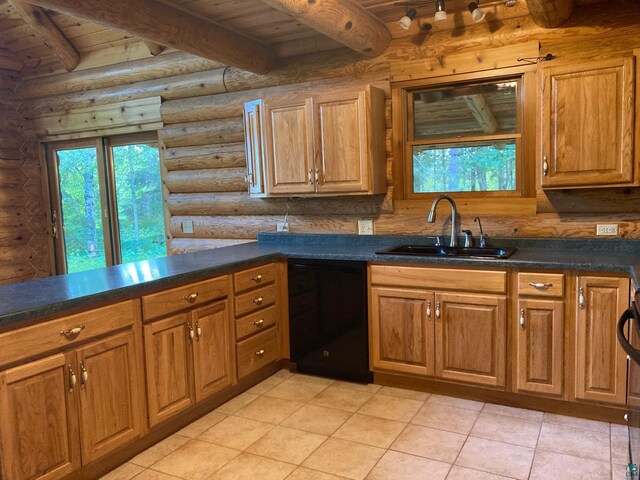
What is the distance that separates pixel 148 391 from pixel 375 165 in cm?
201

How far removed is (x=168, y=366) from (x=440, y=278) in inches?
63.1

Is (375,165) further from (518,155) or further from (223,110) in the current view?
(223,110)

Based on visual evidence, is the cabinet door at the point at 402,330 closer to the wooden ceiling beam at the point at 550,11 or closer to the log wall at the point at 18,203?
the wooden ceiling beam at the point at 550,11

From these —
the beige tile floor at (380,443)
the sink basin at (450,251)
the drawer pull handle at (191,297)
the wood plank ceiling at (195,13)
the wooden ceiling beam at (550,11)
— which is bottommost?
the beige tile floor at (380,443)

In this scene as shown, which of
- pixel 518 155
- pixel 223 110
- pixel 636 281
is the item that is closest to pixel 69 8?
pixel 223 110

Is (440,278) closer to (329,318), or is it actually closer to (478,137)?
(329,318)

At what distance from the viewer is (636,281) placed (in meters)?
2.21

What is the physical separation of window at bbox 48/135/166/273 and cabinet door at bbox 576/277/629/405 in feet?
12.0

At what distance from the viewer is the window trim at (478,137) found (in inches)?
128

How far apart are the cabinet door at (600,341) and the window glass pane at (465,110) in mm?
1213

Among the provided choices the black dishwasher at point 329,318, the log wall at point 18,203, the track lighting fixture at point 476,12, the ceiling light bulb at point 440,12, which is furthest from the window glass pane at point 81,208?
the track lighting fixture at point 476,12

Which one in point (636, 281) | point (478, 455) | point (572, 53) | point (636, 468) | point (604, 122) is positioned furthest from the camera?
point (572, 53)

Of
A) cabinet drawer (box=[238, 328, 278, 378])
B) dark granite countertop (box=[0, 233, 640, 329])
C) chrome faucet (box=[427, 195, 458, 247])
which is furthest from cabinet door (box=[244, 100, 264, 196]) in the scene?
chrome faucet (box=[427, 195, 458, 247])

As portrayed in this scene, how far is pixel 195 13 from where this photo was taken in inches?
136
